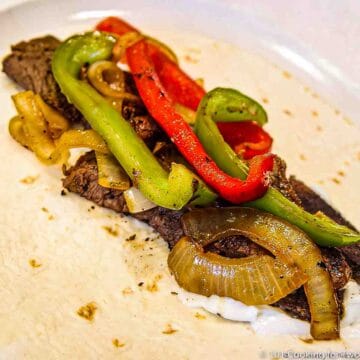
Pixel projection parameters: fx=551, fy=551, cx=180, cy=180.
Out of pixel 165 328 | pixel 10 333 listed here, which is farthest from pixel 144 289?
pixel 10 333

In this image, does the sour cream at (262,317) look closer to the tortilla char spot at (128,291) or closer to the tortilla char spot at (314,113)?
the tortilla char spot at (128,291)

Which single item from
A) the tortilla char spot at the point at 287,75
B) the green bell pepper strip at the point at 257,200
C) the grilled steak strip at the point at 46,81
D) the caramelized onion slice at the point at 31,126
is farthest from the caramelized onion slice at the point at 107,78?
the tortilla char spot at the point at 287,75

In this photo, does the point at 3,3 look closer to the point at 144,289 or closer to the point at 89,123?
the point at 89,123

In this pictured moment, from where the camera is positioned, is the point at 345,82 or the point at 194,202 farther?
the point at 345,82

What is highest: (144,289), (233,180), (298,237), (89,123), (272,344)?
(89,123)

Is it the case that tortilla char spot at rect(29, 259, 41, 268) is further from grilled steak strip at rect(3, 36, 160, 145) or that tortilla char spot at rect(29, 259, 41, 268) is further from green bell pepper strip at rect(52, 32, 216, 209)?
grilled steak strip at rect(3, 36, 160, 145)

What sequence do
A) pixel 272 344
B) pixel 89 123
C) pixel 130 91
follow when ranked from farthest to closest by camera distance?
1. pixel 130 91
2. pixel 89 123
3. pixel 272 344

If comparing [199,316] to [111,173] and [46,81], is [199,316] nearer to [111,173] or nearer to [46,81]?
[111,173]
